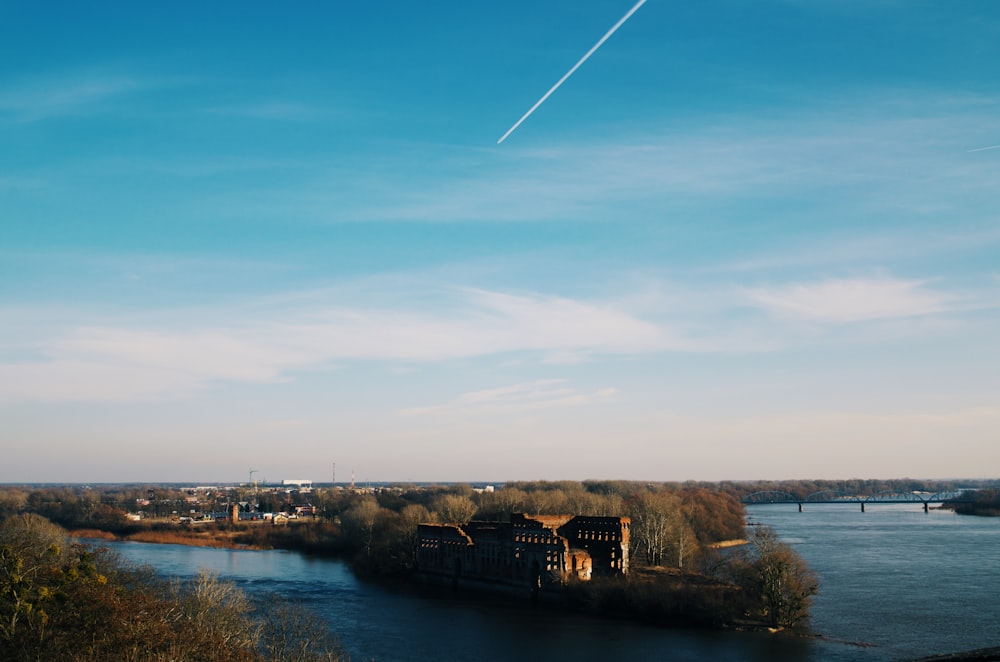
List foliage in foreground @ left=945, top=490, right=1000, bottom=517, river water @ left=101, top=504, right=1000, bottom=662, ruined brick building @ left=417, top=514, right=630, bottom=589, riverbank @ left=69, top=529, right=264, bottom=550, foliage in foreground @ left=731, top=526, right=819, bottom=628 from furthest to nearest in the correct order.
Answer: foliage in foreground @ left=945, top=490, right=1000, bottom=517, riverbank @ left=69, top=529, right=264, bottom=550, ruined brick building @ left=417, top=514, right=630, bottom=589, foliage in foreground @ left=731, top=526, right=819, bottom=628, river water @ left=101, top=504, right=1000, bottom=662

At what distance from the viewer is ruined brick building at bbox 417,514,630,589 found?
61.6 metres

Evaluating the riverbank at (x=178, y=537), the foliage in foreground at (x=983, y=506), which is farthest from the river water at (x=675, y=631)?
the foliage in foreground at (x=983, y=506)

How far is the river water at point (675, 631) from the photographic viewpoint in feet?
134

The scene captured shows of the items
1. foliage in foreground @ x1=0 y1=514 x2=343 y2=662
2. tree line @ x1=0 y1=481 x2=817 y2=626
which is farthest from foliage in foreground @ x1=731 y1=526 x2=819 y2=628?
foliage in foreground @ x1=0 y1=514 x2=343 y2=662

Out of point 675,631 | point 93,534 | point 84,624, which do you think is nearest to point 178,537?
point 93,534

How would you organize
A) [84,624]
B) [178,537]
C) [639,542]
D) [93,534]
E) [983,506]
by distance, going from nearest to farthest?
[84,624]
[639,542]
[93,534]
[178,537]
[983,506]

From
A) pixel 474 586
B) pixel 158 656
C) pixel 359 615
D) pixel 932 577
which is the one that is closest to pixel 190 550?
pixel 474 586

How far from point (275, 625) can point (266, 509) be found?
139 metres

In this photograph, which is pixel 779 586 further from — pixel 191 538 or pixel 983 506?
pixel 983 506

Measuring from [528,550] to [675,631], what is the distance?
18606mm

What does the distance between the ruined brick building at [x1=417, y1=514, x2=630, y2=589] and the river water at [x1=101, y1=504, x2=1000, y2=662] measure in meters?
4.36

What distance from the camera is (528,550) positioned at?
6378 cm

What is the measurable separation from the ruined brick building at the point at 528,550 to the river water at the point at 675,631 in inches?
172

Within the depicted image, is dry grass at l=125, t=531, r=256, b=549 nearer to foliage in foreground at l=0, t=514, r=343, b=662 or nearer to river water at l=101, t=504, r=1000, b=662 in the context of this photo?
river water at l=101, t=504, r=1000, b=662
